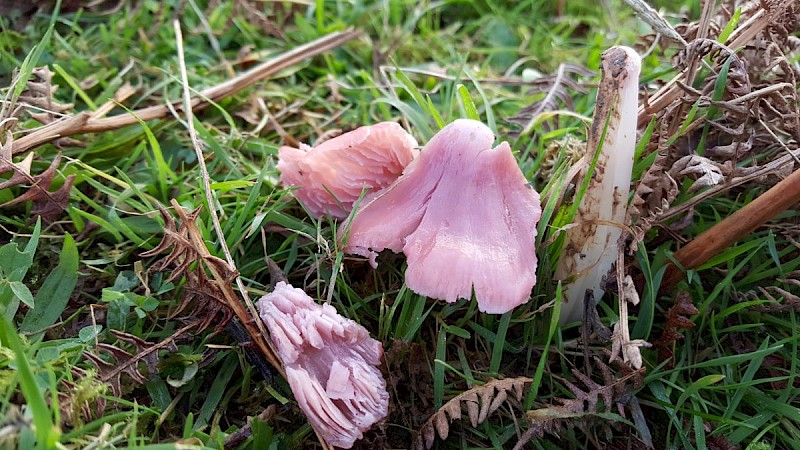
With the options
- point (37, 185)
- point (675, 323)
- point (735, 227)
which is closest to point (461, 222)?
point (675, 323)

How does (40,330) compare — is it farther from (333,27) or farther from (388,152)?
(333,27)

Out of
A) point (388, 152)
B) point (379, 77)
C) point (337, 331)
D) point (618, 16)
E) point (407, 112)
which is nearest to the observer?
point (337, 331)

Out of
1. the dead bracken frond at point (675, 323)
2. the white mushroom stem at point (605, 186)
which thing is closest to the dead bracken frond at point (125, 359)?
the white mushroom stem at point (605, 186)

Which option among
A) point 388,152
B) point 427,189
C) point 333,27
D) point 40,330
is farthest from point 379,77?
point 40,330

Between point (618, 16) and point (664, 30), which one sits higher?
point (664, 30)

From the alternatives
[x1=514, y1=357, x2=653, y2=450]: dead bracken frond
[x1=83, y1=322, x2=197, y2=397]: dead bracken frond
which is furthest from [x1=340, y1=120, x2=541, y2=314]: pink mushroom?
[x1=83, y1=322, x2=197, y2=397]: dead bracken frond
